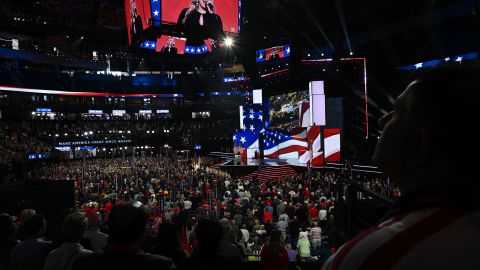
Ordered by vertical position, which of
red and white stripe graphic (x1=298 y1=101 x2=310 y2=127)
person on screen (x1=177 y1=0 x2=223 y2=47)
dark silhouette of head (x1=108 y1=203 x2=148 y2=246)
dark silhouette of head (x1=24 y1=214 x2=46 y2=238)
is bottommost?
dark silhouette of head (x1=24 y1=214 x2=46 y2=238)

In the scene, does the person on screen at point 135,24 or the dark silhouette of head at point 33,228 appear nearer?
the dark silhouette of head at point 33,228

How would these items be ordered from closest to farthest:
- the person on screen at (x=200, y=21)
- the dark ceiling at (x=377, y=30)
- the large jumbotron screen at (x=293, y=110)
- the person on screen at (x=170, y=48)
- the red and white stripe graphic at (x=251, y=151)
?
1. the person on screen at (x=200, y=21)
2. the dark ceiling at (x=377, y=30)
3. the large jumbotron screen at (x=293, y=110)
4. the person on screen at (x=170, y=48)
5. the red and white stripe graphic at (x=251, y=151)

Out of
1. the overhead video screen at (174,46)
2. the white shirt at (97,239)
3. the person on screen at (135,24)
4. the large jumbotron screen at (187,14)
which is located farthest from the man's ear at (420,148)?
the overhead video screen at (174,46)

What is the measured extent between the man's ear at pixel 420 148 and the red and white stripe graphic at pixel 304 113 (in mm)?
30463

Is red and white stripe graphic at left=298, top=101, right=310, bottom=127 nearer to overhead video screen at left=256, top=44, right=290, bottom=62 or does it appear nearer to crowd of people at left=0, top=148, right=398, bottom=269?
overhead video screen at left=256, top=44, right=290, bottom=62

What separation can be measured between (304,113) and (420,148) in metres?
31.1

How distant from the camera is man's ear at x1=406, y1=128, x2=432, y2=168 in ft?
3.34

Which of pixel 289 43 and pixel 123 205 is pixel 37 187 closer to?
pixel 123 205

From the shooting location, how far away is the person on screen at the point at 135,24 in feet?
87.4

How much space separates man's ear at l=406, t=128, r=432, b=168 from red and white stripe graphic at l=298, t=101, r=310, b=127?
30463mm

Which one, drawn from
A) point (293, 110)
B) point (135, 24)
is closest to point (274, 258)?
point (135, 24)

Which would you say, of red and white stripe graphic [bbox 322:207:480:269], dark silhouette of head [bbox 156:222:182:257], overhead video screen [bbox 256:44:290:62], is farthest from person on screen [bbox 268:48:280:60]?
red and white stripe graphic [bbox 322:207:480:269]

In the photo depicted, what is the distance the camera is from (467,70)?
3.39ft

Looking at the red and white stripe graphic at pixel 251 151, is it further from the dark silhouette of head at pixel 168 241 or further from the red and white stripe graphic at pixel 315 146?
the dark silhouette of head at pixel 168 241
